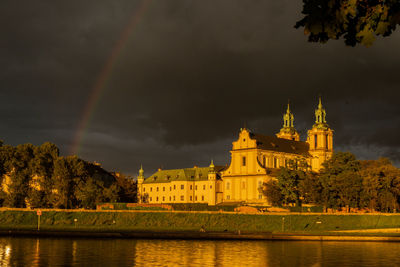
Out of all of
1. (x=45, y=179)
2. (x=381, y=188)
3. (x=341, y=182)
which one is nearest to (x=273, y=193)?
(x=341, y=182)

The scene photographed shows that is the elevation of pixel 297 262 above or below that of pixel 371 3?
below

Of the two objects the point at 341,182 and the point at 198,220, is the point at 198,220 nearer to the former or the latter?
the point at 198,220

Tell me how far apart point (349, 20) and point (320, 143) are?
142417 millimetres

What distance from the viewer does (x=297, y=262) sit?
34.9m

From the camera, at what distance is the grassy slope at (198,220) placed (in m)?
77.5

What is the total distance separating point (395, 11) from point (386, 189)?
3367 inches

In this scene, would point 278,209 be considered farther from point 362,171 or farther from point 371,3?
point 371,3

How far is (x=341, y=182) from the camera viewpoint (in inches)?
3784

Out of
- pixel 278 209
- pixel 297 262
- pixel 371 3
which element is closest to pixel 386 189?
pixel 278 209

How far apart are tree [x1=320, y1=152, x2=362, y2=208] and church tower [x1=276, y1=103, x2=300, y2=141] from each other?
69175 mm

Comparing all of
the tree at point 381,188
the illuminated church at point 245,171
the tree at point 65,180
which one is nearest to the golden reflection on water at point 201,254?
the tree at point 381,188

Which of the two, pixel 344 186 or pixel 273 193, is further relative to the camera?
pixel 273 193

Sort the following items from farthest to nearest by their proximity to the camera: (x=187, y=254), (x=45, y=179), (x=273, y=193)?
(x=273, y=193), (x=45, y=179), (x=187, y=254)

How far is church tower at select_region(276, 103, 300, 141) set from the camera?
177000 millimetres
